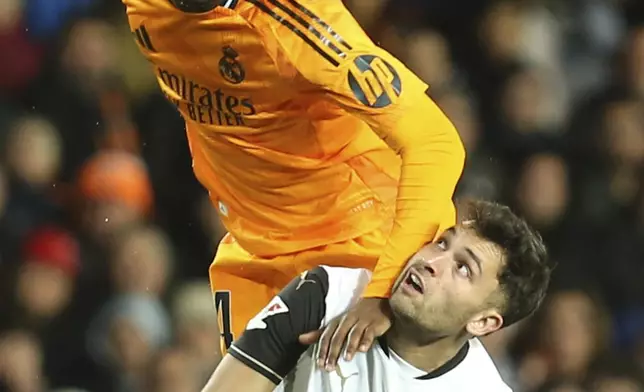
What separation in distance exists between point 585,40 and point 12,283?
79.9 inches

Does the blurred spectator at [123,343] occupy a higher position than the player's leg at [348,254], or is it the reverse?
the player's leg at [348,254]

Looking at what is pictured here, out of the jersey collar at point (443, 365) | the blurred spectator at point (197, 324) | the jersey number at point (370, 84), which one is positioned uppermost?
the jersey number at point (370, 84)

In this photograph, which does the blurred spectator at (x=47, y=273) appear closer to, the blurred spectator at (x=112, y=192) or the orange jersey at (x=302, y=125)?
the blurred spectator at (x=112, y=192)

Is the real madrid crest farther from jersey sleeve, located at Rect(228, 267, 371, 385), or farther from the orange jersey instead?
jersey sleeve, located at Rect(228, 267, 371, 385)

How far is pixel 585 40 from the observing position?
449cm

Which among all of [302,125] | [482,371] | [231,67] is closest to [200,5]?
[231,67]

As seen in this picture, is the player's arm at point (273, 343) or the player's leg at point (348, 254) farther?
the player's leg at point (348, 254)

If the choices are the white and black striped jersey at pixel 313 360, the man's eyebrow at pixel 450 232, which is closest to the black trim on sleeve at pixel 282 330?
the white and black striped jersey at pixel 313 360

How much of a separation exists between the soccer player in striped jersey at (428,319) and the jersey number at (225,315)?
16.5 inches

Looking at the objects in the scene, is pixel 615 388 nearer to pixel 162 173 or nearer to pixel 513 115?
pixel 513 115

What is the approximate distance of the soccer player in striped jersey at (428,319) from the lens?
2.09 m

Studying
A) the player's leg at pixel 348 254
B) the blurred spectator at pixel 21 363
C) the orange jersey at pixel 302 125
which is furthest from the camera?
the blurred spectator at pixel 21 363

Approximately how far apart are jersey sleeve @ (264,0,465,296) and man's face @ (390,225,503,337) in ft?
0.14

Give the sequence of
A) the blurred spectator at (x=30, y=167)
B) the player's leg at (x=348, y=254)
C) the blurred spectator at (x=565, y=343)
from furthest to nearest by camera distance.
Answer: the blurred spectator at (x=565, y=343), the blurred spectator at (x=30, y=167), the player's leg at (x=348, y=254)
